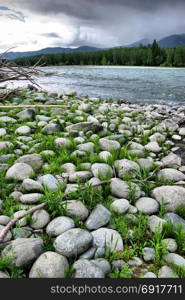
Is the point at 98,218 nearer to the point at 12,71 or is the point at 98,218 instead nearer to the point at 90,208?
the point at 90,208

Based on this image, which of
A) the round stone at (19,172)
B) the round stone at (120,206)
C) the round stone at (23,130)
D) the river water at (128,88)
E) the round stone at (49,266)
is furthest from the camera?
the river water at (128,88)

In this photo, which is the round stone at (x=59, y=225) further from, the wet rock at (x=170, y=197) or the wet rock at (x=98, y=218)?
the wet rock at (x=170, y=197)

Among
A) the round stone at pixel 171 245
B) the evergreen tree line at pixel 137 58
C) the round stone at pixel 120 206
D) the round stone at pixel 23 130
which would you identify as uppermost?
the evergreen tree line at pixel 137 58

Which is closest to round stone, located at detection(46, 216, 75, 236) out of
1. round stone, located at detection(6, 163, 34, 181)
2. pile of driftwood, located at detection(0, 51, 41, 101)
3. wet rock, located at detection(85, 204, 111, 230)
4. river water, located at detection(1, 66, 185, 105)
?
wet rock, located at detection(85, 204, 111, 230)

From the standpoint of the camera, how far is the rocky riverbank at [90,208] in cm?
135

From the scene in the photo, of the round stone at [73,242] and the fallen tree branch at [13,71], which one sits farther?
the fallen tree branch at [13,71]

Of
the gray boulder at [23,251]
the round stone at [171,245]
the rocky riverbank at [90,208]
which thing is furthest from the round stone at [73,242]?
the round stone at [171,245]

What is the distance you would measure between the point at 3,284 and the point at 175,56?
65929mm

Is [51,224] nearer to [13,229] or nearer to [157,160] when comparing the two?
[13,229]

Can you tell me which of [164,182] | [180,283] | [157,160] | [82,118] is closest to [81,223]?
[180,283]

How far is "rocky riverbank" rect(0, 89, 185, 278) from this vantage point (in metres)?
1.35

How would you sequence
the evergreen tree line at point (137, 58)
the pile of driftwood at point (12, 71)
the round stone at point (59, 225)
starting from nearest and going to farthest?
the round stone at point (59, 225) < the pile of driftwood at point (12, 71) < the evergreen tree line at point (137, 58)

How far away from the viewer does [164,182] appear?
2238 mm

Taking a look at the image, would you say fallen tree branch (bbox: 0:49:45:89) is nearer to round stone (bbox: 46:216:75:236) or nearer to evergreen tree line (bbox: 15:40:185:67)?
round stone (bbox: 46:216:75:236)
